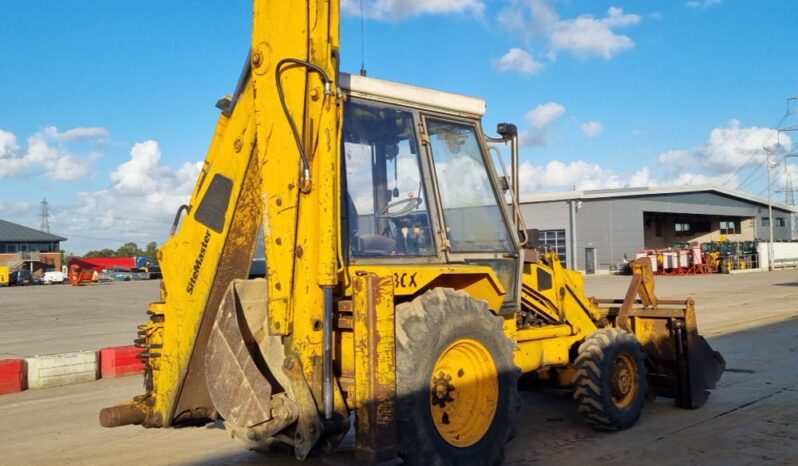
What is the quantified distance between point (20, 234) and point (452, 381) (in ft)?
270

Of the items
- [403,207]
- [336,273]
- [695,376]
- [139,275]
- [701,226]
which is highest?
[701,226]

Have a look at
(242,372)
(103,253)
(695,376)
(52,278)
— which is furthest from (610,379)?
(103,253)

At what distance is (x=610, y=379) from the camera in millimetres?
6461

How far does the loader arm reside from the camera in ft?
14.2

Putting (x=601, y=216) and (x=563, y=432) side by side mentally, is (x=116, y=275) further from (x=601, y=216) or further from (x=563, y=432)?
(x=563, y=432)

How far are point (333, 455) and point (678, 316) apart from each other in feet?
13.8

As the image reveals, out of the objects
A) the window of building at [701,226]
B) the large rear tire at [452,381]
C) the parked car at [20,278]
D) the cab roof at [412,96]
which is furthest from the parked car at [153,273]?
the large rear tire at [452,381]

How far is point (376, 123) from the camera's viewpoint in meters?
5.06

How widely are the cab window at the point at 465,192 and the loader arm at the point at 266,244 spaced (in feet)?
3.66

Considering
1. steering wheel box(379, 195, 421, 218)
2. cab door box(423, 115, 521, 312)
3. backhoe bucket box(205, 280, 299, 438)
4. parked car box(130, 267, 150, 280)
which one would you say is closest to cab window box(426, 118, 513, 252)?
cab door box(423, 115, 521, 312)

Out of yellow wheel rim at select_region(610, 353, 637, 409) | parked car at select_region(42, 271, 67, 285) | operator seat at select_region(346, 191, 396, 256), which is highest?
operator seat at select_region(346, 191, 396, 256)

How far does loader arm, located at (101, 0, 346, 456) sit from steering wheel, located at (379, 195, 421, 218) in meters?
0.65

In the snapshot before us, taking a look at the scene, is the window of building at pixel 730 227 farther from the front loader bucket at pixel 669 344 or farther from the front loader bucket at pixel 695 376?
the front loader bucket at pixel 695 376

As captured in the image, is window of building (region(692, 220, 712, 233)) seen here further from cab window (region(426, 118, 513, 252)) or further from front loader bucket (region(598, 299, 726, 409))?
cab window (region(426, 118, 513, 252))
